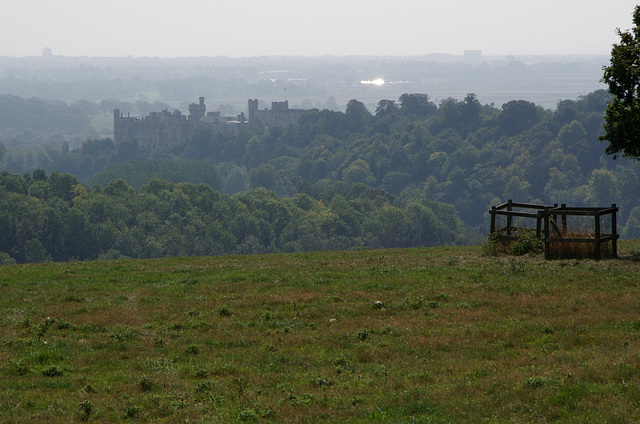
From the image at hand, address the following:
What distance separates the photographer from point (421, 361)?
16016 mm

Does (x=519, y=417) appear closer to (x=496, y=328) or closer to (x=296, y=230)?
(x=496, y=328)

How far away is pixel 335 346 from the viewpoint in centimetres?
1766

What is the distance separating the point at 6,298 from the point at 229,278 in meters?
7.86

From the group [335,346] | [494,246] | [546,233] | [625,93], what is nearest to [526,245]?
[494,246]

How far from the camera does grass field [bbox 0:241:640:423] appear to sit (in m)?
13.4

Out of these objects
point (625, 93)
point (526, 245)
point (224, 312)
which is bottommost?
point (224, 312)

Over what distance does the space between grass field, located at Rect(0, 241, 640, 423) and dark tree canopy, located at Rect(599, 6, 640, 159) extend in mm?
4694

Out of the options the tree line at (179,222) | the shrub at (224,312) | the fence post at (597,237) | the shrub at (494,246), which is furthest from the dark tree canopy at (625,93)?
the tree line at (179,222)

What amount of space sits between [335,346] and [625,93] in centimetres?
1888

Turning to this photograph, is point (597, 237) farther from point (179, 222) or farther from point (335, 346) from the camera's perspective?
point (179, 222)

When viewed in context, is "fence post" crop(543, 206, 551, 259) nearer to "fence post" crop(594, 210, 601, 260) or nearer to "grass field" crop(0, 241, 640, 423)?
"grass field" crop(0, 241, 640, 423)

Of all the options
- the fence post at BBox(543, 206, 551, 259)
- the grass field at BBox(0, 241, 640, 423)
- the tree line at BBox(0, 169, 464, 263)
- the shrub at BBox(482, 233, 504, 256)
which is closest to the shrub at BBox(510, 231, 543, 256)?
the shrub at BBox(482, 233, 504, 256)

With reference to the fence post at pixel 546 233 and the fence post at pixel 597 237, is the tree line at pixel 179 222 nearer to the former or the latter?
the fence post at pixel 546 233

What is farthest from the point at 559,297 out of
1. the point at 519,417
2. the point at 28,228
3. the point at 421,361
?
the point at 28,228
